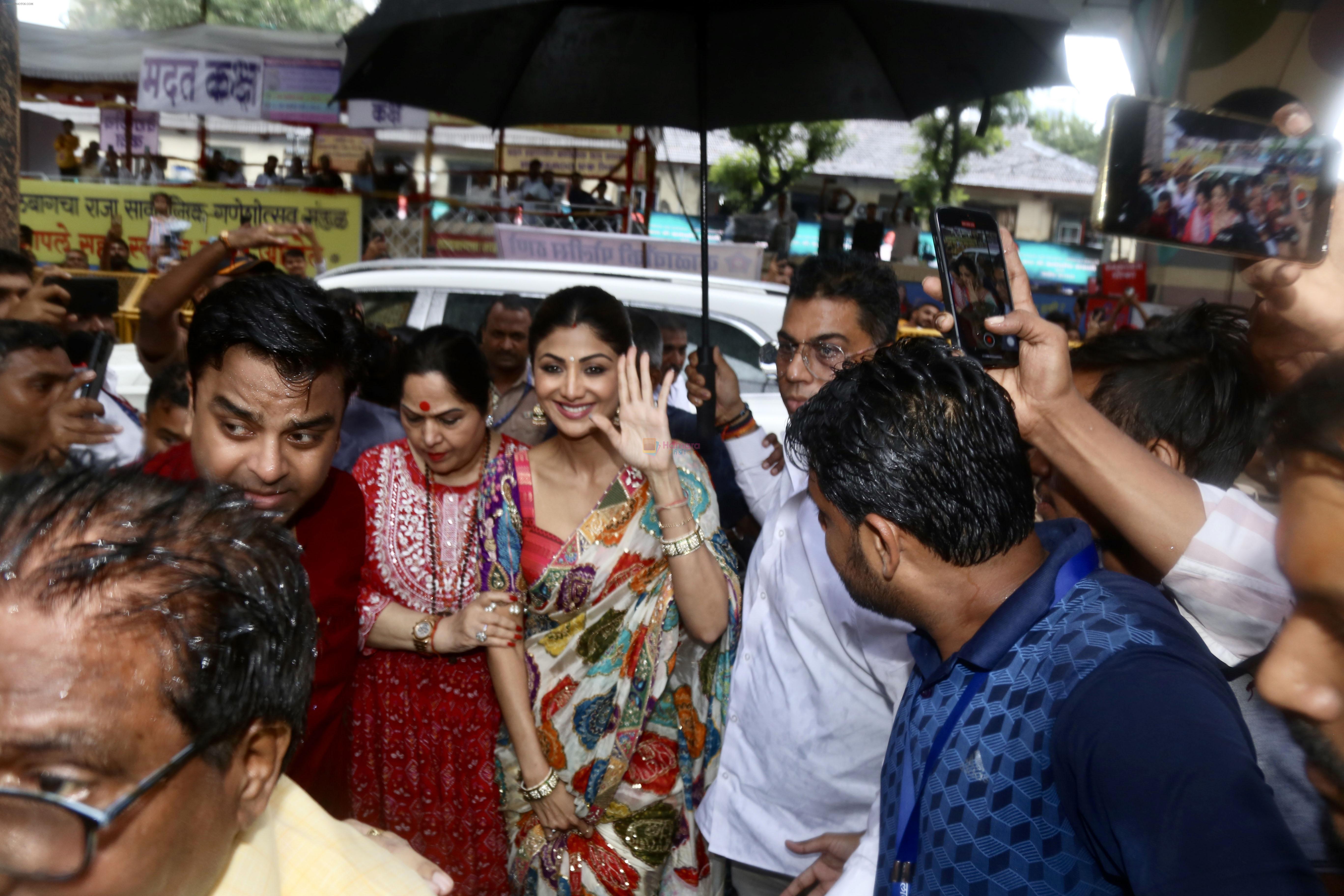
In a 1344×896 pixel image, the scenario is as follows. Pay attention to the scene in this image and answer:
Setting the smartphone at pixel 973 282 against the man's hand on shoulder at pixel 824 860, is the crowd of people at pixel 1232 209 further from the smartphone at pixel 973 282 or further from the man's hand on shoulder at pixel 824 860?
the man's hand on shoulder at pixel 824 860

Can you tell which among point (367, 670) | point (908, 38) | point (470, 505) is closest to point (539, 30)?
point (908, 38)

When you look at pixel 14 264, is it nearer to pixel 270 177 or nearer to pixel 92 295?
pixel 92 295

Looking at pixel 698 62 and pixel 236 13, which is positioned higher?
pixel 236 13

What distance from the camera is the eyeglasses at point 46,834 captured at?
819 millimetres

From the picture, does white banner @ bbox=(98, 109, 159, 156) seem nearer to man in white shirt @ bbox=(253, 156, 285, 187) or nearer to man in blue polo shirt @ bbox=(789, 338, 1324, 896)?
man in white shirt @ bbox=(253, 156, 285, 187)

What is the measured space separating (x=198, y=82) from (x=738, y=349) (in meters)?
11.0

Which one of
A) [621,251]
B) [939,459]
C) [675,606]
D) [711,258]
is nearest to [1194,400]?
[939,459]

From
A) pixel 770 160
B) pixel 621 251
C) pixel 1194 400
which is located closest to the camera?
pixel 1194 400

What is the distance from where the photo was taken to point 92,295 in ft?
11.0

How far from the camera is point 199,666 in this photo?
0.91m

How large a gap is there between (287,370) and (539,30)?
6.34ft

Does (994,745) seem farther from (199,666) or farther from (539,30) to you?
(539,30)

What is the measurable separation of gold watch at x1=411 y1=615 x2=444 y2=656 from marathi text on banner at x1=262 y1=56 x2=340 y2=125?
12252 mm

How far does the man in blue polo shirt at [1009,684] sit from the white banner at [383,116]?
12.1 m
